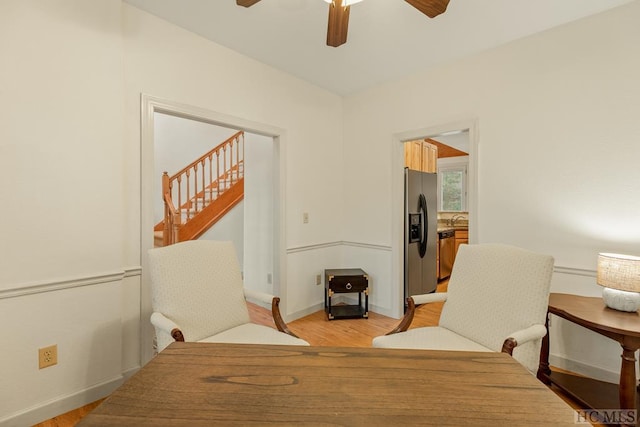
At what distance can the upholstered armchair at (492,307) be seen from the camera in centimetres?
162

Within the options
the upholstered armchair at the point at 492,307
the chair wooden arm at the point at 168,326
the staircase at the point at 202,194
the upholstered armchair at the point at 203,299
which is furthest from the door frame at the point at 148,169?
the staircase at the point at 202,194

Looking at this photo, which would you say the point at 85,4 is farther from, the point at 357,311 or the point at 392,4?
the point at 357,311

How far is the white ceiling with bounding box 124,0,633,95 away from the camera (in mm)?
2102

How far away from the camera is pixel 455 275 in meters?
2.01

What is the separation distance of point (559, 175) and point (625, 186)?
1.23 feet

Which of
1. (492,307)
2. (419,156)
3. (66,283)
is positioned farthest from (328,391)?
(419,156)

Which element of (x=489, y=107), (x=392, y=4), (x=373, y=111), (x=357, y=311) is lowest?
(x=357, y=311)

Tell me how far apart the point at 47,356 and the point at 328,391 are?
1.87 m

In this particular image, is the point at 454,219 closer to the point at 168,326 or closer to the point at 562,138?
the point at 562,138

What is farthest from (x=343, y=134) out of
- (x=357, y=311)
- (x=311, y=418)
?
(x=311, y=418)

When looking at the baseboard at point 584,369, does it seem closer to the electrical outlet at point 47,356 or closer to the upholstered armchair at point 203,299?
the upholstered armchair at point 203,299

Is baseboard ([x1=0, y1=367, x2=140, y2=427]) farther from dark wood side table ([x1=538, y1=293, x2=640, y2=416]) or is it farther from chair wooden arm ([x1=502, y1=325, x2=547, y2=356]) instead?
dark wood side table ([x1=538, y1=293, x2=640, y2=416])

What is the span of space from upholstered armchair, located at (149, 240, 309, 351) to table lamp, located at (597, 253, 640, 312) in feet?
6.19

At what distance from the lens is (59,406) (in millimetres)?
1759
